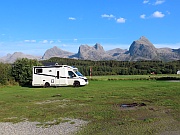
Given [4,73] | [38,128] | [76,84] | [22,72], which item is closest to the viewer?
[38,128]

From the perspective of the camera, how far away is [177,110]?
32.9 feet

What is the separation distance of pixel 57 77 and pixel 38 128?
1702cm

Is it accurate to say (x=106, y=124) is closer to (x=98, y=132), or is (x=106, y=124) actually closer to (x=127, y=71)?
(x=98, y=132)

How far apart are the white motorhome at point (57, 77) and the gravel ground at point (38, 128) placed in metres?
16.0

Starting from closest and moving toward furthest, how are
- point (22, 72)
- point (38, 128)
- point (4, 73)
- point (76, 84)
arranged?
point (38, 128) → point (76, 84) → point (4, 73) → point (22, 72)

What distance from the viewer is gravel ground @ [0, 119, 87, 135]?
683cm

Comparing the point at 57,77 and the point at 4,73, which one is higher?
the point at 4,73

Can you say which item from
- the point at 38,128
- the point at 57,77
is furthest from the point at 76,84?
the point at 38,128

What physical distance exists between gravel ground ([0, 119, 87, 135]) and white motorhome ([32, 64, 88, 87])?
16.0 m

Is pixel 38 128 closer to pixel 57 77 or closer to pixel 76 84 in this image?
pixel 76 84

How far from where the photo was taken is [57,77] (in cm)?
2428

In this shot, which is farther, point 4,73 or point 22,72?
point 22,72

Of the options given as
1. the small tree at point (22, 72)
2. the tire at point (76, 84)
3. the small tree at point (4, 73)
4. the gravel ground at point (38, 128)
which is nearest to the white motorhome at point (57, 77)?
the tire at point (76, 84)

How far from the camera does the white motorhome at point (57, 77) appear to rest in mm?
24188
